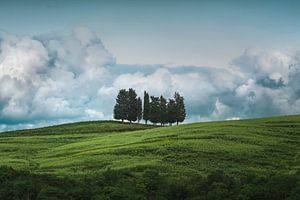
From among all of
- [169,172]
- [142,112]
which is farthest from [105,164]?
[142,112]

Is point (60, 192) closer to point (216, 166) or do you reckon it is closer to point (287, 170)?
point (216, 166)

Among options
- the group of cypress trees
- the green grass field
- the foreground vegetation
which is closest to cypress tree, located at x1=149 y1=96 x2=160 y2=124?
the group of cypress trees

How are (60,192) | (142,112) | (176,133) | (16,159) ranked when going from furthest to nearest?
(142,112), (176,133), (16,159), (60,192)

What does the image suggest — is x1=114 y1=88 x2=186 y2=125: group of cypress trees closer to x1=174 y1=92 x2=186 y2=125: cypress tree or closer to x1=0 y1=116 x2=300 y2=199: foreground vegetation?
x1=174 y1=92 x2=186 y2=125: cypress tree

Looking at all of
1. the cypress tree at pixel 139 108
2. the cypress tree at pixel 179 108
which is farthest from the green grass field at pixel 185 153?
the cypress tree at pixel 139 108

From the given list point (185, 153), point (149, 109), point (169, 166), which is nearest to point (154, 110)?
point (149, 109)

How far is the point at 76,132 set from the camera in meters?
123

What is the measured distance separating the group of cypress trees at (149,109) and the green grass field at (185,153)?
60.7 metres

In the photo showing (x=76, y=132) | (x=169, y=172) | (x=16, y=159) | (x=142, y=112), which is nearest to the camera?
(x=169, y=172)

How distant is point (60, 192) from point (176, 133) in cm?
3961

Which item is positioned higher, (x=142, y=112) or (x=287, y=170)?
(x=142, y=112)

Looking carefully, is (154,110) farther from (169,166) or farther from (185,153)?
(169,166)

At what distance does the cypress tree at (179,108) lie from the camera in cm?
15279

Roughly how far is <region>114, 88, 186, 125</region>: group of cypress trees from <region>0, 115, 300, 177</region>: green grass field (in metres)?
60.7
